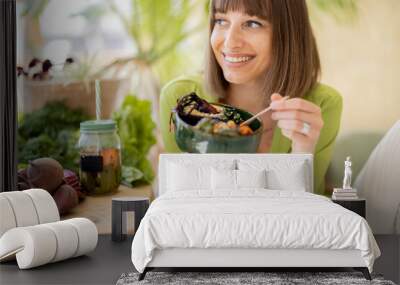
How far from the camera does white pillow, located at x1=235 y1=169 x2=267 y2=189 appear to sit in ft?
21.5

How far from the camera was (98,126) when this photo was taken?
727cm

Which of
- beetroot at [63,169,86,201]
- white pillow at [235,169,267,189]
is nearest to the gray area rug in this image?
white pillow at [235,169,267,189]

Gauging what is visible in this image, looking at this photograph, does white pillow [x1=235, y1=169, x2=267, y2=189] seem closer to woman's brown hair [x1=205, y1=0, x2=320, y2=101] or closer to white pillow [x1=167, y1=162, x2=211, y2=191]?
white pillow [x1=167, y1=162, x2=211, y2=191]

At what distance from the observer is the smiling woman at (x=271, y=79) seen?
7090 millimetres

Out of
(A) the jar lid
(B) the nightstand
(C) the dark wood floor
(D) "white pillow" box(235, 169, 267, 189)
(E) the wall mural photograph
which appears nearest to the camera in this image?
(C) the dark wood floor

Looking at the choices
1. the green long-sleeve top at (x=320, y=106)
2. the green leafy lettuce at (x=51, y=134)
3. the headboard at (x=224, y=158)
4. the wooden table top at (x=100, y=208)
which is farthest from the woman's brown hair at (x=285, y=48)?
the green leafy lettuce at (x=51, y=134)

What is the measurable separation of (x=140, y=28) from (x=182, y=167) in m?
1.47

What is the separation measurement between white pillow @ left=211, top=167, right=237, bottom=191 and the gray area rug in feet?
3.98

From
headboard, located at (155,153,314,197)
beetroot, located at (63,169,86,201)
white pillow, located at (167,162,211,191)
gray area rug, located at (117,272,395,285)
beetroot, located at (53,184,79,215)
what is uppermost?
headboard, located at (155,153,314,197)

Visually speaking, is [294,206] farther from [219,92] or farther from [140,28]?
[140,28]

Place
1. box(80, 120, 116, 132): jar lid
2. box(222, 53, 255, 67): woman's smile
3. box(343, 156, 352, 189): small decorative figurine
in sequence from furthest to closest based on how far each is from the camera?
box(80, 120, 116, 132): jar lid → box(222, 53, 255, 67): woman's smile → box(343, 156, 352, 189): small decorative figurine

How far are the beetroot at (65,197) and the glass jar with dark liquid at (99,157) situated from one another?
172 mm

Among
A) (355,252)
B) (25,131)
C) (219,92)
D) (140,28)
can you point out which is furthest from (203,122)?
(355,252)

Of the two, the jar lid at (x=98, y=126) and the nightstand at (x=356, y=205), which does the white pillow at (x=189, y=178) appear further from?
the nightstand at (x=356, y=205)
